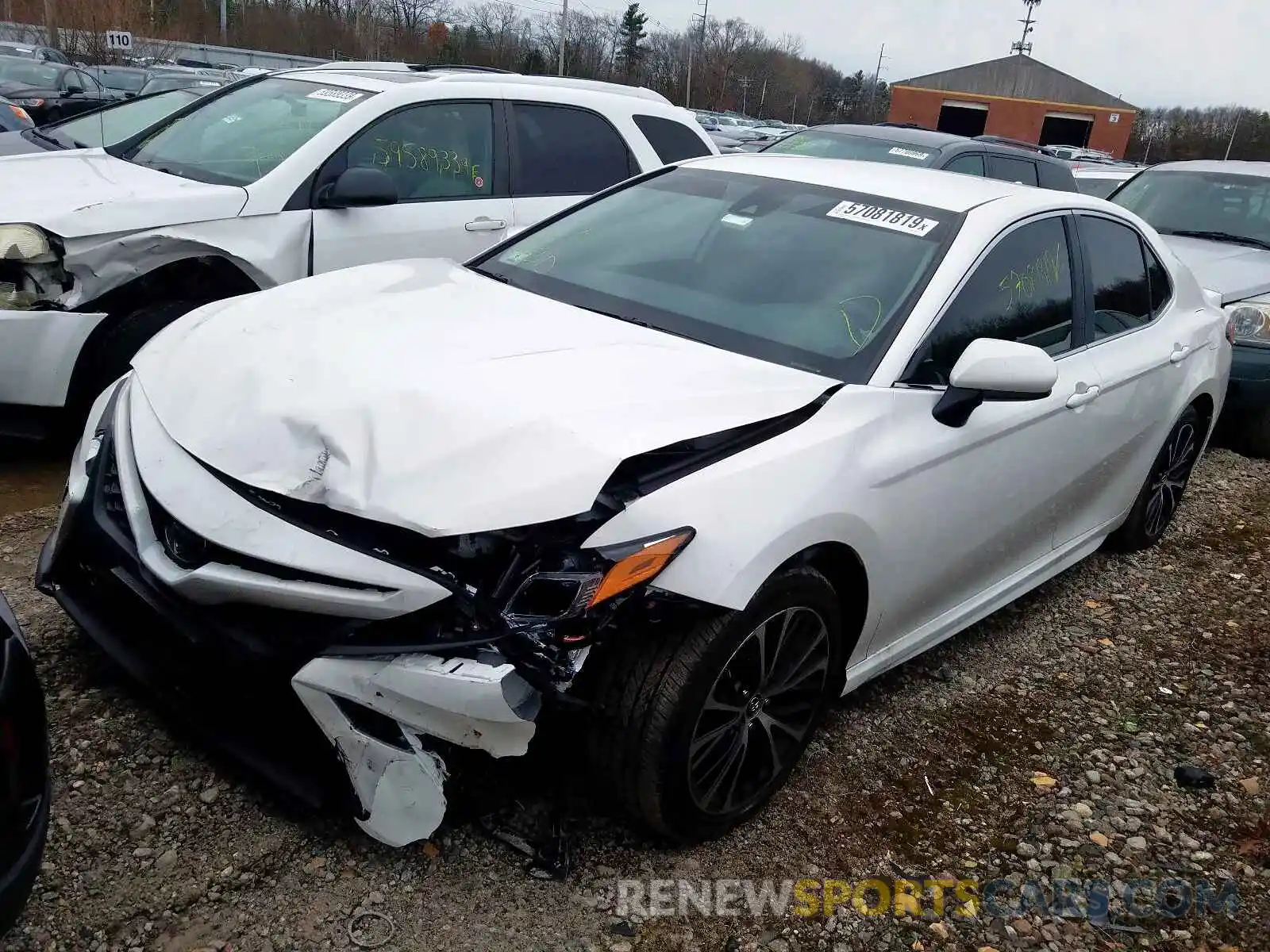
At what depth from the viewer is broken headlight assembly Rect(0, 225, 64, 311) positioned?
3936 millimetres

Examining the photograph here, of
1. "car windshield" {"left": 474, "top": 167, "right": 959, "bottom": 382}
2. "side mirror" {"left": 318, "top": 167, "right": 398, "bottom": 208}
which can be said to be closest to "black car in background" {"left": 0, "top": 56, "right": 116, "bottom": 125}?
"side mirror" {"left": 318, "top": 167, "right": 398, "bottom": 208}

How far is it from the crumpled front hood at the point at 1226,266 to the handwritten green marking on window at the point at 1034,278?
3300mm

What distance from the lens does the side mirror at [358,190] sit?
15.2 feet

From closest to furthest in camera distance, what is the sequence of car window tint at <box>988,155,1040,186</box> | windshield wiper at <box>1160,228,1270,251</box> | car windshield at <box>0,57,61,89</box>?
windshield wiper at <box>1160,228,1270,251</box> < car window tint at <box>988,155,1040,186</box> < car windshield at <box>0,57,61,89</box>

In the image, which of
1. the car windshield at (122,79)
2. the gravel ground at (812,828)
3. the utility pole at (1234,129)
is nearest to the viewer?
the gravel ground at (812,828)

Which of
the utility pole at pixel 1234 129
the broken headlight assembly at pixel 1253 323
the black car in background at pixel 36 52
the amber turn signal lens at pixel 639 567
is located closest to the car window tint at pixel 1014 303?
the amber turn signal lens at pixel 639 567

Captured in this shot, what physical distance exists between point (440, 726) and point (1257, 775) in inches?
106

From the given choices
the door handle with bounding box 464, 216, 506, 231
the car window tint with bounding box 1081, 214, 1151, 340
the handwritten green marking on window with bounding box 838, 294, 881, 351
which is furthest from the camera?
the door handle with bounding box 464, 216, 506, 231

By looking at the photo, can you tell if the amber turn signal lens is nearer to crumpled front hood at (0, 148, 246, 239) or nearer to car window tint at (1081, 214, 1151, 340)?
car window tint at (1081, 214, 1151, 340)

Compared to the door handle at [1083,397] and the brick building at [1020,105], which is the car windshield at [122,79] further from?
the brick building at [1020,105]

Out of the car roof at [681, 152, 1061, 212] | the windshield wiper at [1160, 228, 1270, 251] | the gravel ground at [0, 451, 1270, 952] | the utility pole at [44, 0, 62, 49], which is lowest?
the gravel ground at [0, 451, 1270, 952]

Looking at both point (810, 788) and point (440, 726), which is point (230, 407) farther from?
point (810, 788)

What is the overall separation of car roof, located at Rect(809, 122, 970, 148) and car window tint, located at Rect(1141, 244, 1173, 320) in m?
4.52

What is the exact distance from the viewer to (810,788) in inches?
114
